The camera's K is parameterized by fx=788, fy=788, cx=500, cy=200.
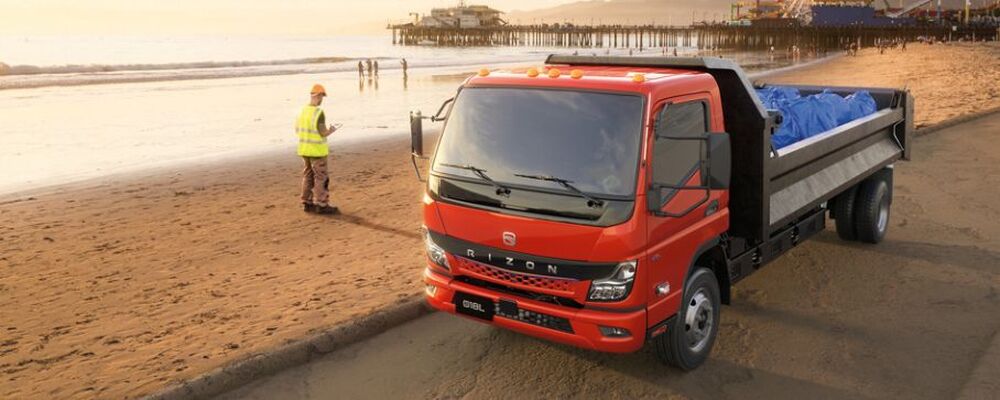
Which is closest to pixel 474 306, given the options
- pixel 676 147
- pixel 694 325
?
pixel 694 325

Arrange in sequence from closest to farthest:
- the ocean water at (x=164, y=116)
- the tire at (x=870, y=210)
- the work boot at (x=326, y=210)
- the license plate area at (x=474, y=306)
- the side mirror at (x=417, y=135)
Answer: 1. the license plate area at (x=474, y=306)
2. the side mirror at (x=417, y=135)
3. the tire at (x=870, y=210)
4. the work boot at (x=326, y=210)
5. the ocean water at (x=164, y=116)

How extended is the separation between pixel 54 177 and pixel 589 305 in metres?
13.2

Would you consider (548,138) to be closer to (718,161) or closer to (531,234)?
(531,234)

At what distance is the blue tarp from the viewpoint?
24.7ft

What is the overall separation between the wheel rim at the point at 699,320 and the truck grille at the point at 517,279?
3.30ft

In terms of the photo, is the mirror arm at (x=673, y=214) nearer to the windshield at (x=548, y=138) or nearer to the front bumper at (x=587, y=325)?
the windshield at (x=548, y=138)

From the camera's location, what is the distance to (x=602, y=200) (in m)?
4.79

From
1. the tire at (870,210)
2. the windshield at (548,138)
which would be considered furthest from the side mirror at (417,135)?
the tire at (870,210)

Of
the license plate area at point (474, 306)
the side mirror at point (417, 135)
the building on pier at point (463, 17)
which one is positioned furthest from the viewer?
the building on pier at point (463, 17)

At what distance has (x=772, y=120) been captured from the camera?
19.5ft

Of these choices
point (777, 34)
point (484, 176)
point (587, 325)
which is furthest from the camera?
point (777, 34)

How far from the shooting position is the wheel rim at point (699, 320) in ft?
18.1

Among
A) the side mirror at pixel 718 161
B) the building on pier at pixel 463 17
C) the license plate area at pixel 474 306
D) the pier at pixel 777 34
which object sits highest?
the building on pier at pixel 463 17

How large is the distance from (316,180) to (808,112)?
6.46 meters
